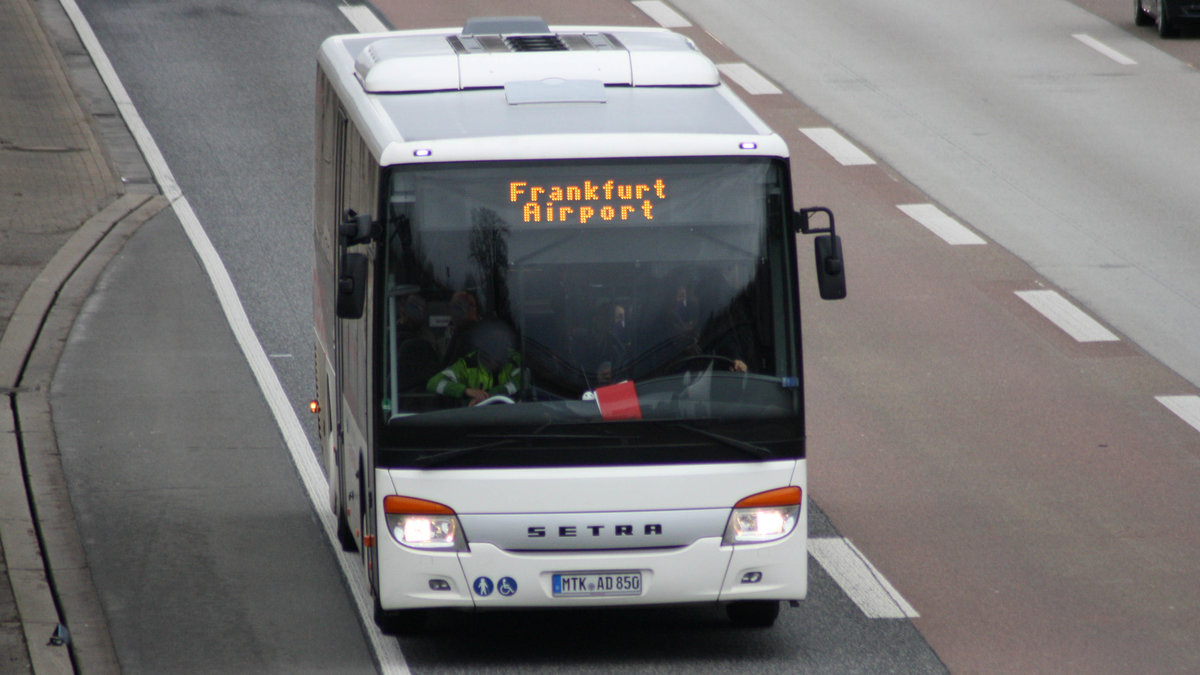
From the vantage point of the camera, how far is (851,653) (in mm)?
9727

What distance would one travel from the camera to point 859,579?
10922 millimetres

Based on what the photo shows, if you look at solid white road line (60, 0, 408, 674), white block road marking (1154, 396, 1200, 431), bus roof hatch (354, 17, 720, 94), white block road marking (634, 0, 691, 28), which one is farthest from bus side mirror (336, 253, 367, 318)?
white block road marking (634, 0, 691, 28)

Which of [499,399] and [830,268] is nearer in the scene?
[499,399]

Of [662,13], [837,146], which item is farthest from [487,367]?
[662,13]

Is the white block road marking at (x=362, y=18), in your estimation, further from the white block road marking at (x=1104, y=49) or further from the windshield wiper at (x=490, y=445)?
the windshield wiper at (x=490, y=445)

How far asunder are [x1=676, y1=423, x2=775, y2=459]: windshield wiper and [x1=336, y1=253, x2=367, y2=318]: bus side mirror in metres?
1.60

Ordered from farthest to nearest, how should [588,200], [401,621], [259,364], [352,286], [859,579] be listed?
[259,364] → [859,579] → [401,621] → [588,200] → [352,286]

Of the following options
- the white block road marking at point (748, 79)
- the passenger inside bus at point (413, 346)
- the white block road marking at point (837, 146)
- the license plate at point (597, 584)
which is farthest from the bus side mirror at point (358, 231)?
the white block road marking at point (748, 79)

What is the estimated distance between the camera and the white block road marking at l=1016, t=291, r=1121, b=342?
1638 centimetres

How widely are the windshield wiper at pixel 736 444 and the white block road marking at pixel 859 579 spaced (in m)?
1.70

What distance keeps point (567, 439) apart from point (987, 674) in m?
2.43

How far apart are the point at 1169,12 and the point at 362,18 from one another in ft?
40.7

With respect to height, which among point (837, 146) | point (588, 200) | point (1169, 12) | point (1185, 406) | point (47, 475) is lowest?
point (837, 146)

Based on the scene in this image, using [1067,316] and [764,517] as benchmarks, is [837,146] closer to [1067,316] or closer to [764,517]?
[1067,316]
